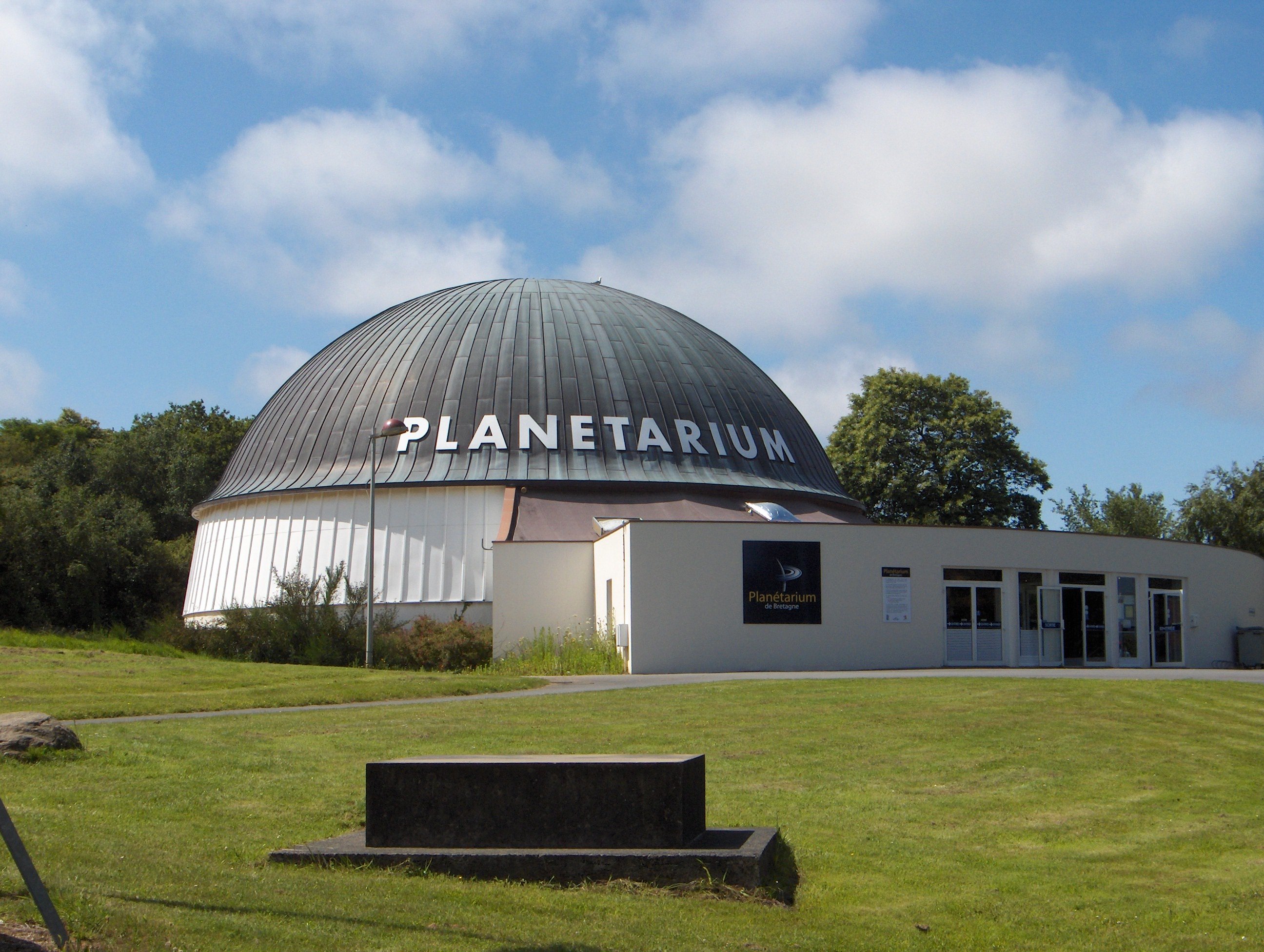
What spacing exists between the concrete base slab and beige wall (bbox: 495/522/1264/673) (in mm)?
19456

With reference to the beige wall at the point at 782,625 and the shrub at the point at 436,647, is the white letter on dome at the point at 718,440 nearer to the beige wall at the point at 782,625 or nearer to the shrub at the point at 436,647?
the beige wall at the point at 782,625

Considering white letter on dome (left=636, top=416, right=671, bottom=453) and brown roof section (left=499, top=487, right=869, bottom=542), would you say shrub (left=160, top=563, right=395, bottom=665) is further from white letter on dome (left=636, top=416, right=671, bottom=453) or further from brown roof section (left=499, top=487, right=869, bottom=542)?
white letter on dome (left=636, top=416, right=671, bottom=453)

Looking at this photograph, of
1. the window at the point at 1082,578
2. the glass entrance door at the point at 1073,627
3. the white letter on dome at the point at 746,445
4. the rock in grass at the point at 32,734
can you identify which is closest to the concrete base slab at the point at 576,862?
the rock in grass at the point at 32,734

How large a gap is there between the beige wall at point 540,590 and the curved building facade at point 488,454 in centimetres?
71

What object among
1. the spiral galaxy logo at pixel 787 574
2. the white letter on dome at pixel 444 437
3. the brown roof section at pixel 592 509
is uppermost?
the white letter on dome at pixel 444 437

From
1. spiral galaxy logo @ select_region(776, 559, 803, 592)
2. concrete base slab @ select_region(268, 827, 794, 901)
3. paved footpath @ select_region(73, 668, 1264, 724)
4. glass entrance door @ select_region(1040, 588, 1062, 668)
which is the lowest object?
concrete base slab @ select_region(268, 827, 794, 901)

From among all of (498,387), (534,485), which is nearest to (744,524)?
(534,485)

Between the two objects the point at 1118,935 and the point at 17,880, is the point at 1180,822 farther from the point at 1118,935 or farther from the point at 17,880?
the point at 17,880

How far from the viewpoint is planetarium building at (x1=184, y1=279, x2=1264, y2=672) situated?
92.1 feet

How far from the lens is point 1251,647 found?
34656 mm

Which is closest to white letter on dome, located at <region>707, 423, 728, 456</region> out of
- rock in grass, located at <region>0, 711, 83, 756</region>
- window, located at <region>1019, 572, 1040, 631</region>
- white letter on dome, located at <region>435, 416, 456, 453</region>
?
white letter on dome, located at <region>435, 416, 456, 453</region>

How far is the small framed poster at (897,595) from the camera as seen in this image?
28.7 metres

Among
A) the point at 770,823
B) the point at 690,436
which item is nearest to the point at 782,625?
the point at 690,436

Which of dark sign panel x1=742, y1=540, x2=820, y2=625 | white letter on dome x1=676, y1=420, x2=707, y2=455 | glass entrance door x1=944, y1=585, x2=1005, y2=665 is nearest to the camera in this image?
dark sign panel x1=742, y1=540, x2=820, y2=625
